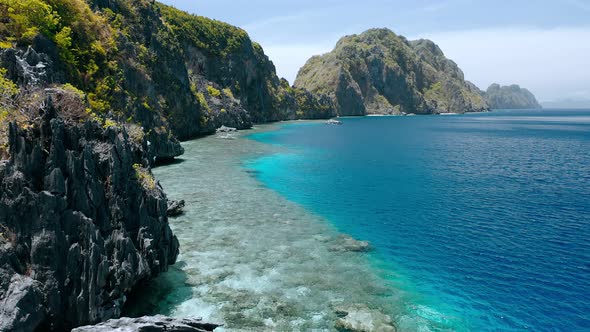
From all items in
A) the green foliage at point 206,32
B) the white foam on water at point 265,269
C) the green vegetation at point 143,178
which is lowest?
the white foam on water at point 265,269

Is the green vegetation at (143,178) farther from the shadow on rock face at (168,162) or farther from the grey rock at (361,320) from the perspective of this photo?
the shadow on rock face at (168,162)

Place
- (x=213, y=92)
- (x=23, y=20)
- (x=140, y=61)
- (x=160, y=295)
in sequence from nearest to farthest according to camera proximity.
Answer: (x=160, y=295) → (x=23, y=20) → (x=140, y=61) → (x=213, y=92)

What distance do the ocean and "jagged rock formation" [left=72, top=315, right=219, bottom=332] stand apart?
4.00 meters

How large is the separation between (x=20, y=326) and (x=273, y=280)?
1497 centimetres

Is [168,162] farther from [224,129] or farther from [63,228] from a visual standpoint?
[224,129]

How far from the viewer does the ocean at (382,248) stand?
22984 millimetres

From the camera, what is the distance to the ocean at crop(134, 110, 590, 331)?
22984mm

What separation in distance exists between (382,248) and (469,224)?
12.2m

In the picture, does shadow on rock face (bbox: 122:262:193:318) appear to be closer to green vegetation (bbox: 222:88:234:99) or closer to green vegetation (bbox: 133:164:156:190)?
green vegetation (bbox: 133:164:156:190)

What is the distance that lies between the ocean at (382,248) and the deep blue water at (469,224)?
14 cm

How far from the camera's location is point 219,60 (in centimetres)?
15425

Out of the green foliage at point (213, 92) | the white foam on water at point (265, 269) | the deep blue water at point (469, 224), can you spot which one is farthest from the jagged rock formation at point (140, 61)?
the deep blue water at point (469, 224)

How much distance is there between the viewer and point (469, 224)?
1537 inches

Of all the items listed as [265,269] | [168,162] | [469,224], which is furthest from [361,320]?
[168,162]
